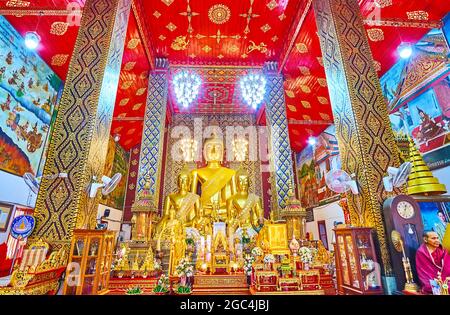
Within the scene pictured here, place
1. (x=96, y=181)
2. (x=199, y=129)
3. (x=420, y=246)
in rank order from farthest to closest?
1. (x=199, y=129)
2. (x=96, y=181)
3. (x=420, y=246)

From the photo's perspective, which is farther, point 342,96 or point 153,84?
point 153,84

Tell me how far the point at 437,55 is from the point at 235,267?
609 cm

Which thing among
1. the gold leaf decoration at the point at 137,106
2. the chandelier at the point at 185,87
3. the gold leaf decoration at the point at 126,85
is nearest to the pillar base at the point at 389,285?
the chandelier at the point at 185,87

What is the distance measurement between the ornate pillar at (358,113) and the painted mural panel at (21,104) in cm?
661

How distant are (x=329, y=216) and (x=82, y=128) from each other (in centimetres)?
857

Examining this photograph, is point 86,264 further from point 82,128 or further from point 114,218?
point 114,218

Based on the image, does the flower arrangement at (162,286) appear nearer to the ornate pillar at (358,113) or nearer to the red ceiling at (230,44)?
the ornate pillar at (358,113)

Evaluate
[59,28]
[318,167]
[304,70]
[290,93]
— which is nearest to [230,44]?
[304,70]

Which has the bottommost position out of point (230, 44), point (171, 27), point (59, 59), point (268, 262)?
point (268, 262)

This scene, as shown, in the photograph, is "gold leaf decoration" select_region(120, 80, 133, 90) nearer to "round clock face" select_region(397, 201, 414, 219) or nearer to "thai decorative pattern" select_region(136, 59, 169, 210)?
"thai decorative pattern" select_region(136, 59, 169, 210)

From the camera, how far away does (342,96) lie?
3.82 meters

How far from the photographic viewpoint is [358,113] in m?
3.51
